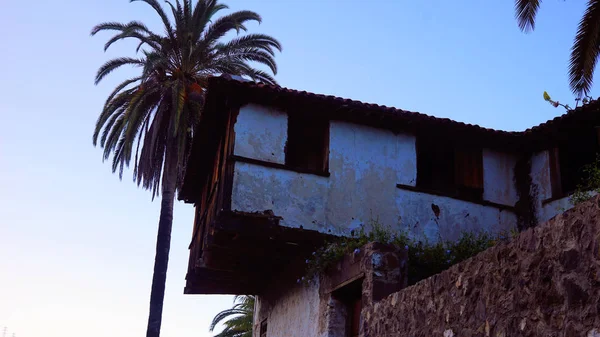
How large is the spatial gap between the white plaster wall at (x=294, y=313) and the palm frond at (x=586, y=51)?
5467mm

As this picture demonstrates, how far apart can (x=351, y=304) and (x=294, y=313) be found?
2.49 meters

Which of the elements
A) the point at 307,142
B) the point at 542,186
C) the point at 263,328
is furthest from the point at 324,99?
the point at 263,328

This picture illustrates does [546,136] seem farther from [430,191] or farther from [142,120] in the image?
[142,120]

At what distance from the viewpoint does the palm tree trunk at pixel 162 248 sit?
18.6m

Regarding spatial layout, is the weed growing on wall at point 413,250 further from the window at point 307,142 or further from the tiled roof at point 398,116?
the tiled roof at point 398,116

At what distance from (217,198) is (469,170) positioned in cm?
508

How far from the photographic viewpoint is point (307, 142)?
540 inches

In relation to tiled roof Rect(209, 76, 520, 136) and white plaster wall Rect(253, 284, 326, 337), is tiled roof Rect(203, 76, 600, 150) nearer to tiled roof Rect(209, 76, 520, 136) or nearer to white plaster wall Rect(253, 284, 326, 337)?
tiled roof Rect(209, 76, 520, 136)

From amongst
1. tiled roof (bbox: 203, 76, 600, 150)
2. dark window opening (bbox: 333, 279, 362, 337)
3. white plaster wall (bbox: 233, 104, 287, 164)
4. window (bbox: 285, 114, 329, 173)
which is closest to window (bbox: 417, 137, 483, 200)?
tiled roof (bbox: 203, 76, 600, 150)

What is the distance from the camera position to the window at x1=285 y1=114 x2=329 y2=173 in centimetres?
1298

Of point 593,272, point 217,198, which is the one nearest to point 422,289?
point 593,272

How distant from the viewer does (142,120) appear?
19.7 metres

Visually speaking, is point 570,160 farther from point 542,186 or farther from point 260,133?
point 260,133

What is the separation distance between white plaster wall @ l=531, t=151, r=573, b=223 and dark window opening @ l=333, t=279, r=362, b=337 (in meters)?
4.32
